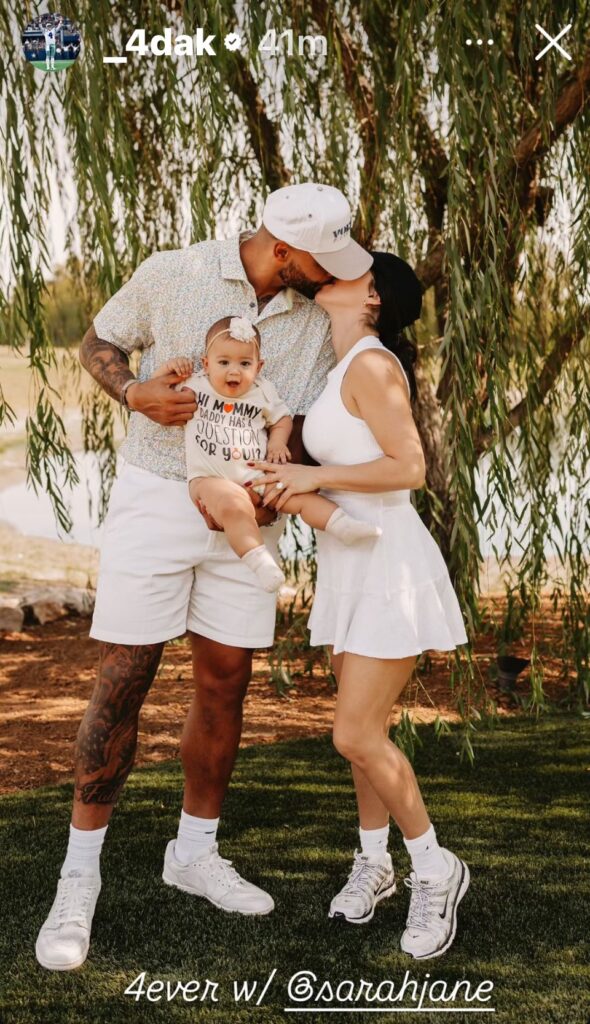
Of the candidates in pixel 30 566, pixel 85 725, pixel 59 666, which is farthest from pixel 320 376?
pixel 30 566

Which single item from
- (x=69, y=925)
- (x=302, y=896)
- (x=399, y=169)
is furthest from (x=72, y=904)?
(x=399, y=169)

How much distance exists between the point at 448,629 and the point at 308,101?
2.01 m

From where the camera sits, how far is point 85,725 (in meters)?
2.18

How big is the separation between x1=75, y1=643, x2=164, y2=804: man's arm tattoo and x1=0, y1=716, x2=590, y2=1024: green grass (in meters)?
0.32

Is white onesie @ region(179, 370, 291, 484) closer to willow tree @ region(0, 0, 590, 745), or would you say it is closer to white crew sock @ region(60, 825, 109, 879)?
willow tree @ region(0, 0, 590, 745)

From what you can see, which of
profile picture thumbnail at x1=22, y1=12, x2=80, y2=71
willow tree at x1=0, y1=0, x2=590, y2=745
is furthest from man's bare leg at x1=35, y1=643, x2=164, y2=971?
profile picture thumbnail at x1=22, y1=12, x2=80, y2=71

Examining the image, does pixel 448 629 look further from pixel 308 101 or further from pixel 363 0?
pixel 308 101

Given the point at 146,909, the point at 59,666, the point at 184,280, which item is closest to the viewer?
the point at 184,280

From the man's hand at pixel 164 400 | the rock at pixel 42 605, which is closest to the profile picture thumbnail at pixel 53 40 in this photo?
the man's hand at pixel 164 400

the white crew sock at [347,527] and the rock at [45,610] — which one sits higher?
the white crew sock at [347,527]

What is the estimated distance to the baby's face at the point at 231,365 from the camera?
204 centimetres

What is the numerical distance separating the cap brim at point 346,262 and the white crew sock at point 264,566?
1.78ft

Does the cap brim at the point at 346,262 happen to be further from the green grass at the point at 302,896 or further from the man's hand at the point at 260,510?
the green grass at the point at 302,896

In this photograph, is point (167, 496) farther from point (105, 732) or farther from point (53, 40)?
point (53, 40)
